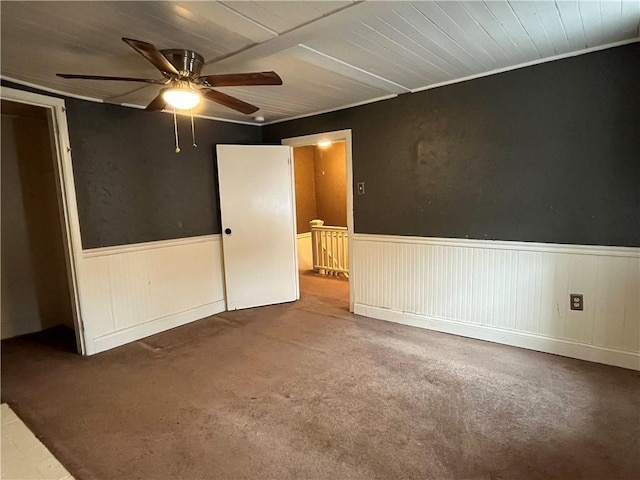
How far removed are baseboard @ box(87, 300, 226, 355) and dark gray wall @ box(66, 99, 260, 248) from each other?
0.81 m

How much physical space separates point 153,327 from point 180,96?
239 cm

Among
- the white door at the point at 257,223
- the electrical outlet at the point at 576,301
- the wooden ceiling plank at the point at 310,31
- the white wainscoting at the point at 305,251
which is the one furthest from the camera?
the white wainscoting at the point at 305,251

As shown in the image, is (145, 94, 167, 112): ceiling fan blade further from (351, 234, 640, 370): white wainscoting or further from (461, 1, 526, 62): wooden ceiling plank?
(351, 234, 640, 370): white wainscoting

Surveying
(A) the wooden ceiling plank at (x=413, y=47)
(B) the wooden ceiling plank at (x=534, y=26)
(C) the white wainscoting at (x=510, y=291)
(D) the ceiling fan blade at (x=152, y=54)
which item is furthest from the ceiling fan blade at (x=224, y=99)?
(C) the white wainscoting at (x=510, y=291)

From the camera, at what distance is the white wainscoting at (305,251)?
628 cm

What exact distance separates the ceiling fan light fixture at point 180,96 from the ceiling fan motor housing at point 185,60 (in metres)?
0.08

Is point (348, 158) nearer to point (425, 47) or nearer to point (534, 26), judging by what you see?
point (425, 47)

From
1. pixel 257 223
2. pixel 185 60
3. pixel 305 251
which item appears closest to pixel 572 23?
pixel 185 60

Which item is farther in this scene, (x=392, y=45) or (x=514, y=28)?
(x=392, y=45)

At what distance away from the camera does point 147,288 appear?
3.57m

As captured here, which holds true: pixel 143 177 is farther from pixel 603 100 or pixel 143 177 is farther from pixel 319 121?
pixel 603 100

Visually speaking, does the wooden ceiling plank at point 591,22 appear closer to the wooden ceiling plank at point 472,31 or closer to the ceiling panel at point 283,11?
the wooden ceiling plank at point 472,31

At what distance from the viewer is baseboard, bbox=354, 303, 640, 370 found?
8.59 feet

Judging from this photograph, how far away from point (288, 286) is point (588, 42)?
139 inches
